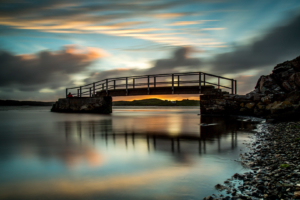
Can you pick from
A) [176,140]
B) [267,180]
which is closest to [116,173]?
[267,180]

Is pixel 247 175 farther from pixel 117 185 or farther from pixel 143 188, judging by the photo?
pixel 117 185

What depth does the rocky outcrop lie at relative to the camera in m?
19.6

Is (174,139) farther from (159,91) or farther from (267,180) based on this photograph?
(159,91)

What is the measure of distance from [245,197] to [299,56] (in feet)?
89.0

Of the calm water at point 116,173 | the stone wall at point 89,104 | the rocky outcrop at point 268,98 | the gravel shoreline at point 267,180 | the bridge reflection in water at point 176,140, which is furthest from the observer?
the stone wall at point 89,104

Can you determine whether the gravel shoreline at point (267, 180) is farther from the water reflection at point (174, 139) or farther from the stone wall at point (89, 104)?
the stone wall at point (89, 104)

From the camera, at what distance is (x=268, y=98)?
2080 centimetres

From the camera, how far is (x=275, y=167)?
14.9 ft

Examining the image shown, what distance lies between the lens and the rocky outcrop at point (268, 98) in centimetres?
1956

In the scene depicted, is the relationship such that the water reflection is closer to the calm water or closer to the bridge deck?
the calm water

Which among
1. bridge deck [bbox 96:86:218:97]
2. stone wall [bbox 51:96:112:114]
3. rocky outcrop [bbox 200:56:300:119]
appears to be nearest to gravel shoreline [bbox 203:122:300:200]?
rocky outcrop [bbox 200:56:300:119]

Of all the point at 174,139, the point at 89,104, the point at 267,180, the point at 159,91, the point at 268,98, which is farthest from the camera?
the point at 89,104

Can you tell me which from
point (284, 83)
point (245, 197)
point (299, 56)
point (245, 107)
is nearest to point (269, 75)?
point (284, 83)

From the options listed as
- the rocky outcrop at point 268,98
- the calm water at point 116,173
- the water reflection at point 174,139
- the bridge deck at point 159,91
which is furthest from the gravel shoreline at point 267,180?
the bridge deck at point 159,91
